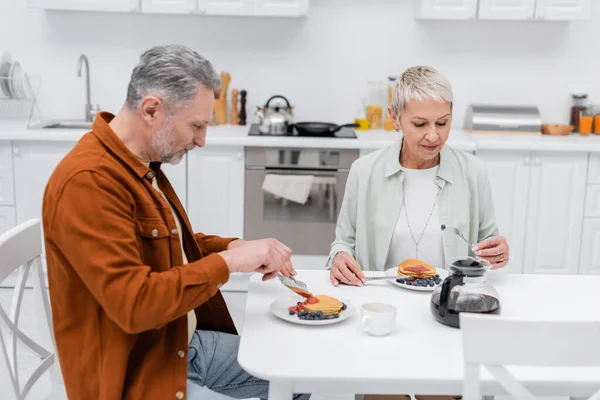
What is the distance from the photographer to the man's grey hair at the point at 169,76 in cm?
160

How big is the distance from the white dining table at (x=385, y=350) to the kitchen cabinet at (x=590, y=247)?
227cm

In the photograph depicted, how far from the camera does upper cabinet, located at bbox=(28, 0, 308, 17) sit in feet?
13.3


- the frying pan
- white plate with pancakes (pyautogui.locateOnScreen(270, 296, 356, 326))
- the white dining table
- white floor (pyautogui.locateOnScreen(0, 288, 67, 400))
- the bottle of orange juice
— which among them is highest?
the bottle of orange juice

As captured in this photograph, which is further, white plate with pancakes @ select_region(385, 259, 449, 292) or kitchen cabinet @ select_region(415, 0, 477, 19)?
kitchen cabinet @ select_region(415, 0, 477, 19)

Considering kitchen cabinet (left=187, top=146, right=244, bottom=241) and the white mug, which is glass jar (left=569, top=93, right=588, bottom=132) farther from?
the white mug

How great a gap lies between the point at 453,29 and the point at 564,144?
103 centimetres

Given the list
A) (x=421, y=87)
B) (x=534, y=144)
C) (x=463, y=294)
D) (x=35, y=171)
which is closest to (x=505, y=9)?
(x=534, y=144)

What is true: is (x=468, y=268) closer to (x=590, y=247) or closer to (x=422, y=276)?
→ (x=422, y=276)

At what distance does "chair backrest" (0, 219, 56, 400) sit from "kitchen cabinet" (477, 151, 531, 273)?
8.77 feet

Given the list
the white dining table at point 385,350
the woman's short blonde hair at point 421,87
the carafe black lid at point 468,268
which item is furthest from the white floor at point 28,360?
the woman's short blonde hair at point 421,87

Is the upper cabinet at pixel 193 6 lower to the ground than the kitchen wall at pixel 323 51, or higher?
higher

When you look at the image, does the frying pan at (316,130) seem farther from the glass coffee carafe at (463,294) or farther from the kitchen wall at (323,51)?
the glass coffee carafe at (463,294)

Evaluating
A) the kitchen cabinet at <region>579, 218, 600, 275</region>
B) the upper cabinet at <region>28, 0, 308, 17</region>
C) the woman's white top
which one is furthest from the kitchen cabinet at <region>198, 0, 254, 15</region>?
the kitchen cabinet at <region>579, 218, 600, 275</region>

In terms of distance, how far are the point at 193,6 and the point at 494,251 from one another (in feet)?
8.60
